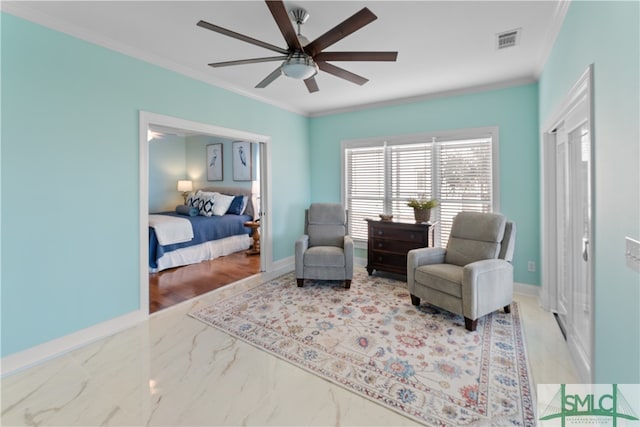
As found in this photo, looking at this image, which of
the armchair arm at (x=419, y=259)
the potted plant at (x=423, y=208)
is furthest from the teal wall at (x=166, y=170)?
the armchair arm at (x=419, y=259)

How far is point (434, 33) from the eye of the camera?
2439 mm

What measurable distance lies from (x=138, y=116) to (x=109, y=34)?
662mm

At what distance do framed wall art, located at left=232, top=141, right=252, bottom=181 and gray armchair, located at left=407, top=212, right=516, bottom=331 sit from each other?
4.33 m

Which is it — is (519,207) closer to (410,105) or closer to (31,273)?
(410,105)

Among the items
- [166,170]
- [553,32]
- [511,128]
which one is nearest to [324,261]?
[511,128]

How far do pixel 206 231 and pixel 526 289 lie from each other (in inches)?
189

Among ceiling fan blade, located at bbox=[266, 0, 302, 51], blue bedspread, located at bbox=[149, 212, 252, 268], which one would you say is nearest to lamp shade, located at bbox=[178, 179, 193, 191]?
blue bedspread, located at bbox=[149, 212, 252, 268]

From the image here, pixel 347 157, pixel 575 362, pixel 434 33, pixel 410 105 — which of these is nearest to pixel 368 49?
pixel 434 33

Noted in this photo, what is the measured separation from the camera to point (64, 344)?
2314mm

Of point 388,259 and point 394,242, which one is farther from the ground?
point 394,242

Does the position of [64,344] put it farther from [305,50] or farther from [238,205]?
[238,205]

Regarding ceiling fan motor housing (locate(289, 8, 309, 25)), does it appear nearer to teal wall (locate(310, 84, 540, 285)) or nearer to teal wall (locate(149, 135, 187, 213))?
teal wall (locate(310, 84, 540, 285))

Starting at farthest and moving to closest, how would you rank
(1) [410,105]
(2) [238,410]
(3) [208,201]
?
1. (3) [208,201]
2. (1) [410,105]
3. (2) [238,410]

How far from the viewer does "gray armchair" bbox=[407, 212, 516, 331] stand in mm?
2568
